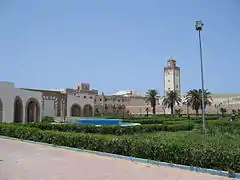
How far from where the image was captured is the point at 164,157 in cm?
870

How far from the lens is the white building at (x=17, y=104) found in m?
30.0

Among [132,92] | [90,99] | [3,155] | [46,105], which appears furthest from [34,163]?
[132,92]

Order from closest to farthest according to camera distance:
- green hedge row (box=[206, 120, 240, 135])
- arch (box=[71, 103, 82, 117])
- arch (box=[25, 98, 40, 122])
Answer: green hedge row (box=[206, 120, 240, 135]) → arch (box=[25, 98, 40, 122]) → arch (box=[71, 103, 82, 117])

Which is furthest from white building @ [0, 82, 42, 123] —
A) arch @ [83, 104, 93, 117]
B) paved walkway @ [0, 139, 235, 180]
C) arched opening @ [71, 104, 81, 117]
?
arch @ [83, 104, 93, 117]

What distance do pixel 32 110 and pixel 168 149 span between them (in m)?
34.3

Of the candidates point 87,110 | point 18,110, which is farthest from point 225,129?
point 87,110

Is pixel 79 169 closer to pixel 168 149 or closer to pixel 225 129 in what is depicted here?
pixel 168 149

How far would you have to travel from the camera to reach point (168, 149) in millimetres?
8570

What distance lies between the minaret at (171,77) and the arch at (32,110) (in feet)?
166

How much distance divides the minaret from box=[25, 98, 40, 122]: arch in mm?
50539

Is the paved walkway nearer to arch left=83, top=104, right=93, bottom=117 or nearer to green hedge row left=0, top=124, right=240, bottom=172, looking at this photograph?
green hedge row left=0, top=124, right=240, bottom=172

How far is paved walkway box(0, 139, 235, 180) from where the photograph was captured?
280 inches

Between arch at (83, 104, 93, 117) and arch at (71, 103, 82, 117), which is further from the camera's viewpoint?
arch at (83, 104, 93, 117)

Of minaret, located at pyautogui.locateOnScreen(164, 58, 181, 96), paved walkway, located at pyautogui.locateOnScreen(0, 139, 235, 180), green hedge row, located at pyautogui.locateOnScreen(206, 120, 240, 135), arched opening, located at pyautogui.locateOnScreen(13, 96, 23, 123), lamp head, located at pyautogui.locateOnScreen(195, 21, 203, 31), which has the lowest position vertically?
paved walkway, located at pyautogui.locateOnScreen(0, 139, 235, 180)
